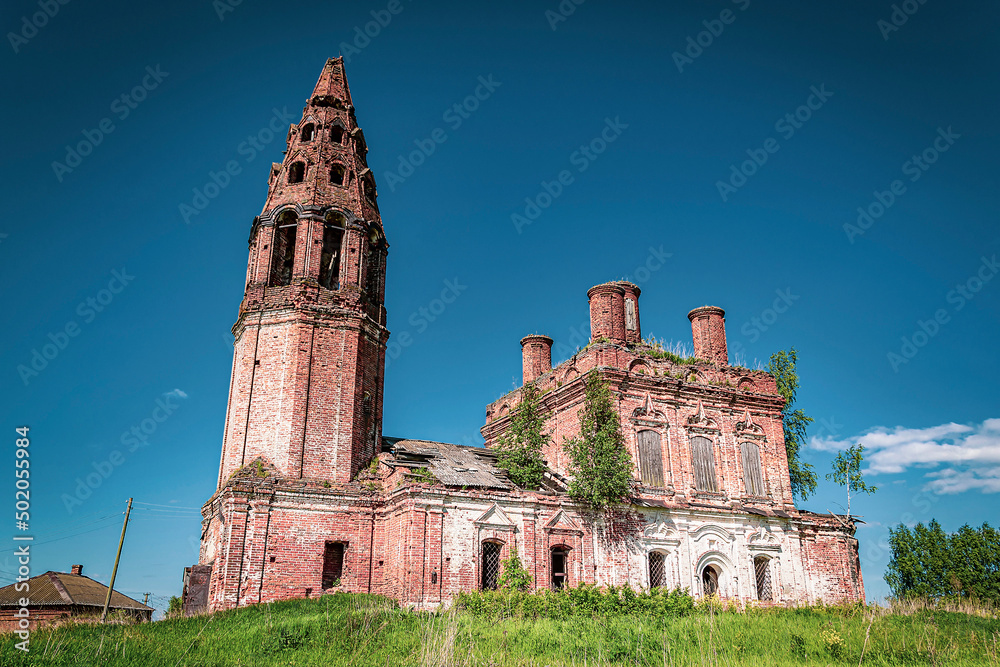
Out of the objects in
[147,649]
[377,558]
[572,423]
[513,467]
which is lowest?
[147,649]

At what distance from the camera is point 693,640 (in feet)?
48.4

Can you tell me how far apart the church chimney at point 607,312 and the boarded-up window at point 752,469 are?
5.78 metres

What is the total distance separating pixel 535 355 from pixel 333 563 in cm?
1263

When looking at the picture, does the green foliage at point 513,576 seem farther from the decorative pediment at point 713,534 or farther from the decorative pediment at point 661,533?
the decorative pediment at point 713,534

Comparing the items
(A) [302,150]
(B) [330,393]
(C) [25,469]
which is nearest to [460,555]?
(B) [330,393]

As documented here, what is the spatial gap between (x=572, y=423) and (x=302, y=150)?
13.3 m

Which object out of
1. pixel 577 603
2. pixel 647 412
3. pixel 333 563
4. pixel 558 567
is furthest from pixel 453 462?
pixel 647 412

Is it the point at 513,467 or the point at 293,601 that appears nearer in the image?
the point at 293,601

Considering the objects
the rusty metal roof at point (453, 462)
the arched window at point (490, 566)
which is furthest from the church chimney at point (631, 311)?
the arched window at point (490, 566)

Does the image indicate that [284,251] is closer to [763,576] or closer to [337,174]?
[337,174]

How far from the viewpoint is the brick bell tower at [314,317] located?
69.2 ft

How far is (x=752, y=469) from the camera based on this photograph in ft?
83.3

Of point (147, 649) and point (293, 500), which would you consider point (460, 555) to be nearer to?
point (293, 500)

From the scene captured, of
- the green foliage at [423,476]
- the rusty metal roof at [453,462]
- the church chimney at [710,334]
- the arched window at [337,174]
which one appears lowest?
the green foliage at [423,476]
